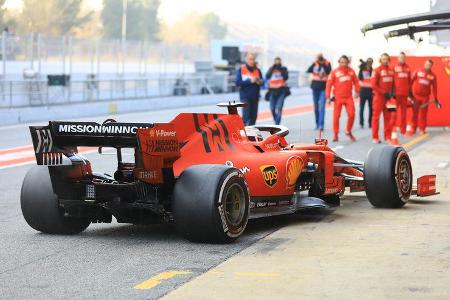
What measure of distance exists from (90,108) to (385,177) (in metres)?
24.1

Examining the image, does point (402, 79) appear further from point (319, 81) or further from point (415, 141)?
point (319, 81)

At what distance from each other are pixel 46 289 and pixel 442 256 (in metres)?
3.01

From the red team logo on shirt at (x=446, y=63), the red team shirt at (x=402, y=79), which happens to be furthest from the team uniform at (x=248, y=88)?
the red team logo on shirt at (x=446, y=63)

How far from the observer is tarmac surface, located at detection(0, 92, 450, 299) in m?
7.18

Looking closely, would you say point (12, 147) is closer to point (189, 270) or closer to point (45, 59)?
point (189, 270)

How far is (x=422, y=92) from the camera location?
2575cm

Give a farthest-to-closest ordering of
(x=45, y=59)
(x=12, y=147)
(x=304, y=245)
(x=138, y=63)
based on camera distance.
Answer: (x=138, y=63) → (x=45, y=59) → (x=12, y=147) → (x=304, y=245)

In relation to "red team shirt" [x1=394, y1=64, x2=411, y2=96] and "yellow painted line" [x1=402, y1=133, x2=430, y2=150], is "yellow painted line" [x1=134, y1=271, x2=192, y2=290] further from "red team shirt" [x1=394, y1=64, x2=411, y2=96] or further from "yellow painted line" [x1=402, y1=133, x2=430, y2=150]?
"red team shirt" [x1=394, y1=64, x2=411, y2=96]

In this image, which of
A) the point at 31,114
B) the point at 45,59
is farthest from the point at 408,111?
the point at 45,59

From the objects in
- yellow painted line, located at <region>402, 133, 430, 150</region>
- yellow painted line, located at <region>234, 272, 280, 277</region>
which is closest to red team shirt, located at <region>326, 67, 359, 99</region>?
yellow painted line, located at <region>402, 133, 430, 150</region>

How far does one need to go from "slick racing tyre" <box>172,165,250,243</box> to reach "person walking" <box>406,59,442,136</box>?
1685 centimetres

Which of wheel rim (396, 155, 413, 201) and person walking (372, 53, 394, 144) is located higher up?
person walking (372, 53, 394, 144)

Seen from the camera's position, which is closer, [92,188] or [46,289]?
[46,289]

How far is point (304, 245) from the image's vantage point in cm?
893
